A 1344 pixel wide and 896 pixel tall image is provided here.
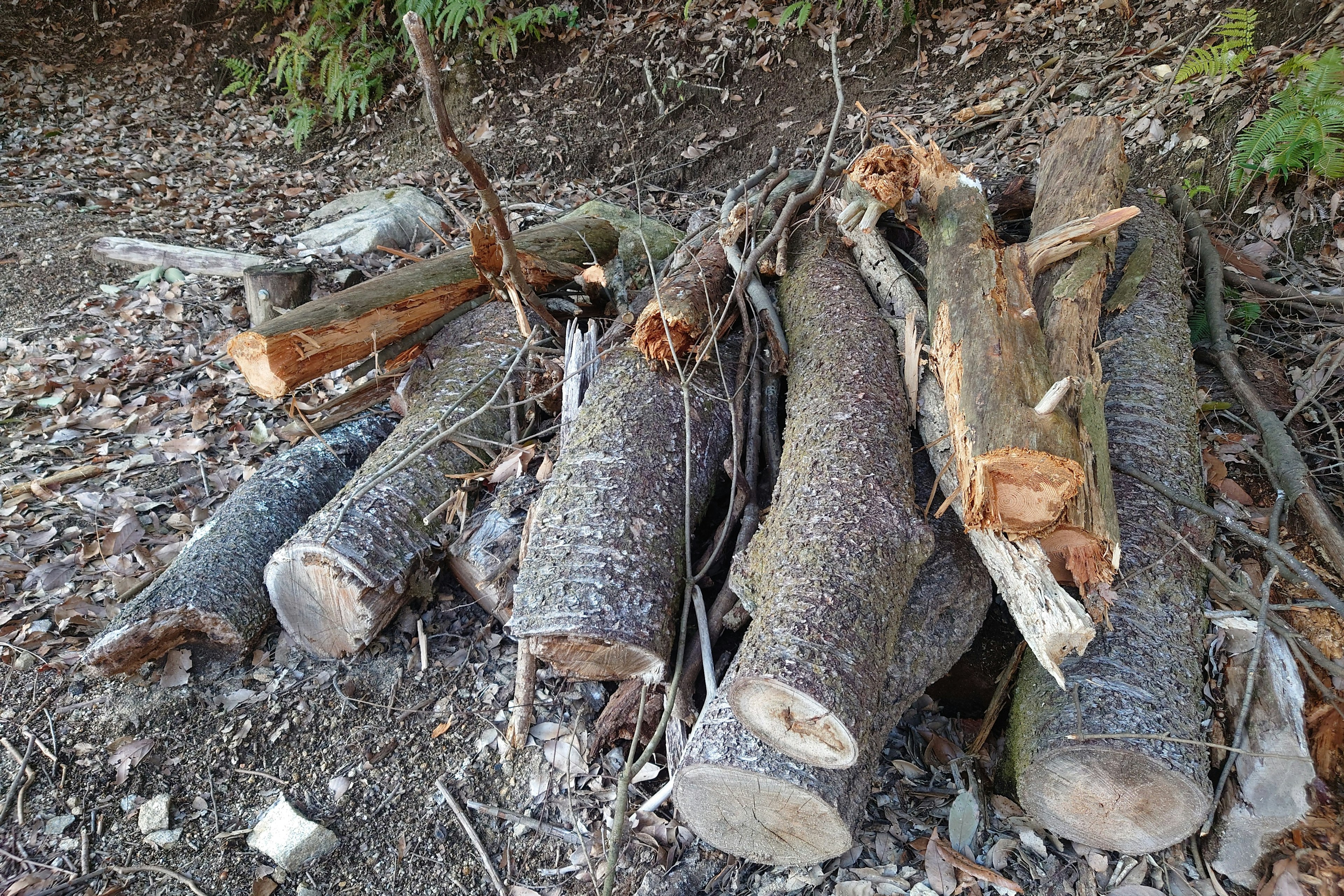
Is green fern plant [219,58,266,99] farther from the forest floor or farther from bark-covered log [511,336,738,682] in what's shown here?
bark-covered log [511,336,738,682]

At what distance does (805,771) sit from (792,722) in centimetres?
16

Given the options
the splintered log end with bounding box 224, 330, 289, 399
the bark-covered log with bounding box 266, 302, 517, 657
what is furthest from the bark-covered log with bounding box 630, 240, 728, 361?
the splintered log end with bounding box 224, 330, 289, 399

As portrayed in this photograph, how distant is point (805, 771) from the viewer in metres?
2.05

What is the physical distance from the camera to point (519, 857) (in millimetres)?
2473

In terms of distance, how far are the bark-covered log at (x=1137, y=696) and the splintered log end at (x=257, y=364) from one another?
10.3ft

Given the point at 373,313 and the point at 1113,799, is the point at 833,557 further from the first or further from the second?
the point at 373,313

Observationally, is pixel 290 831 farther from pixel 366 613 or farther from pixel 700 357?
pixel 700 357

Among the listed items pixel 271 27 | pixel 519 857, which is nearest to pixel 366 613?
pixel 519 857

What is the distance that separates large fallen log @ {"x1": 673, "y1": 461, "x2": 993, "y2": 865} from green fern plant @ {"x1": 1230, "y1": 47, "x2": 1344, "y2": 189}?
9.83ft

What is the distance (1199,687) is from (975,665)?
0.70 m

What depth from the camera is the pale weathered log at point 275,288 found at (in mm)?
4465

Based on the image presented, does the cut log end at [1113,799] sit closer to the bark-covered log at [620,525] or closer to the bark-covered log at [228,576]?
the bark-covered log at [620,525]

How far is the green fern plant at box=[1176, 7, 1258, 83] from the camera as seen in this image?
164 inches

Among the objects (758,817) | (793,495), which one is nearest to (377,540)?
(793,495)
